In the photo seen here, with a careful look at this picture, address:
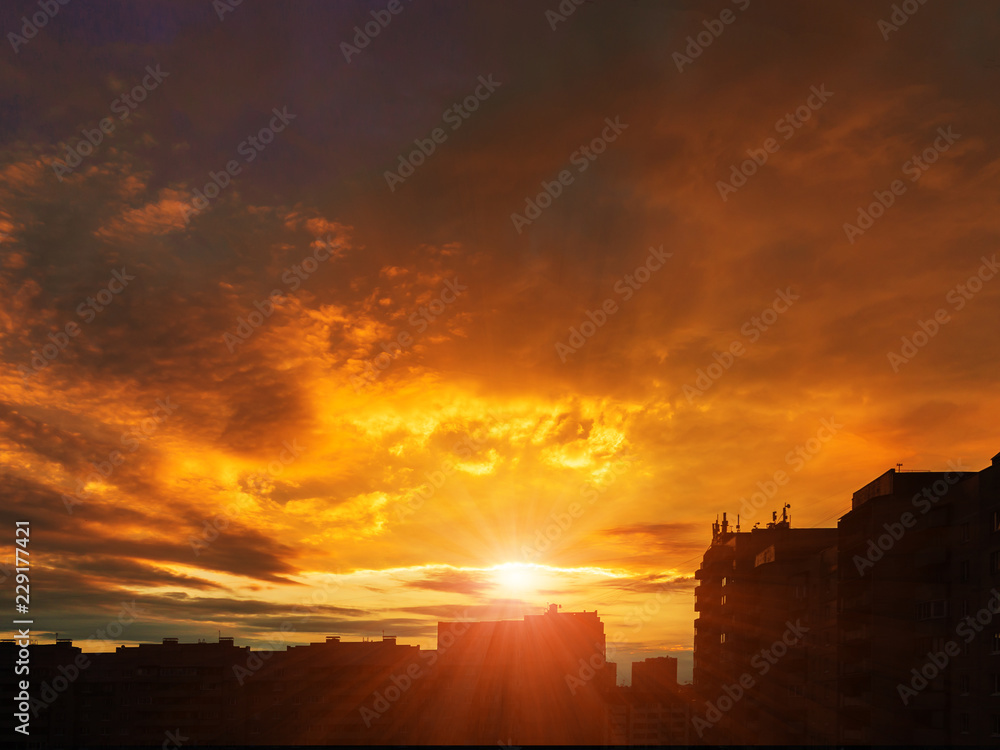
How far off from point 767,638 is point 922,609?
41241mm

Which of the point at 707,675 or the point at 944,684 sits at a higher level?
the point at 944,684

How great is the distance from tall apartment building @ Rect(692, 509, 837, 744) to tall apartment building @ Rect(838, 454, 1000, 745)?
288 inches

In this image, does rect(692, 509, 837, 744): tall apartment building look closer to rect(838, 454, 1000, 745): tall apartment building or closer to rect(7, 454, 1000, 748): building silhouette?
rect(7, 454, 1000, 748): building silhouette

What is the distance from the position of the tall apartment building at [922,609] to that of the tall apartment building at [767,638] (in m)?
7.30

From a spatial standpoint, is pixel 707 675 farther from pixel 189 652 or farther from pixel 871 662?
pixel 189 652

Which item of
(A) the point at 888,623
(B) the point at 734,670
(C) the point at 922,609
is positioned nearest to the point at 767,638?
(B) the point at 734,670

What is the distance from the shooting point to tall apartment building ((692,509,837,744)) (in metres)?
74.6

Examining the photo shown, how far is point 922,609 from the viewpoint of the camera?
55.2 metres

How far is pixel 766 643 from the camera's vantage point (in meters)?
93.4

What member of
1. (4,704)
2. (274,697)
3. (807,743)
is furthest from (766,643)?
(4,704)

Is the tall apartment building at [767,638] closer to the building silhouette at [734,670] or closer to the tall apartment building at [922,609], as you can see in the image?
the building silhouette at [734,670]

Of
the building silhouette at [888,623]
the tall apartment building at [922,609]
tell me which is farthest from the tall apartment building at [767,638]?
the tall apartment building at [922,609]

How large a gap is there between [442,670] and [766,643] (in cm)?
5976

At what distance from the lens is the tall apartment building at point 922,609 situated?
153 feet
